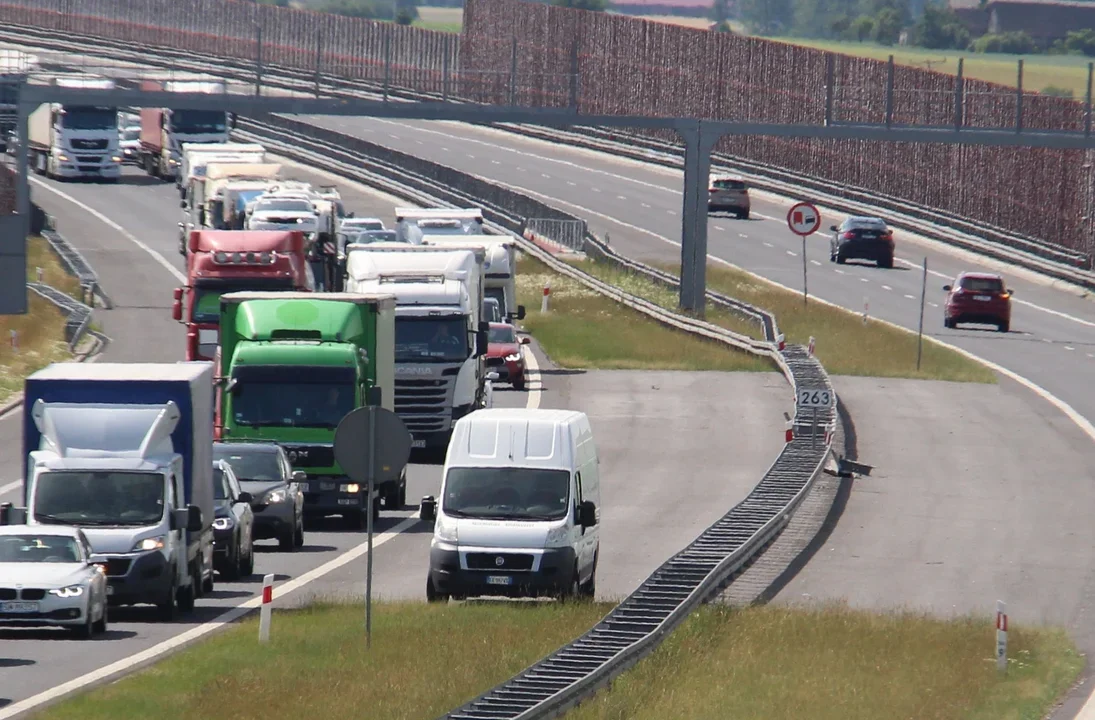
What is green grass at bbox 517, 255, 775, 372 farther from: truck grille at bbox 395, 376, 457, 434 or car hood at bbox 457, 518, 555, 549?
car hood at bbox 457, 518, 555, 549

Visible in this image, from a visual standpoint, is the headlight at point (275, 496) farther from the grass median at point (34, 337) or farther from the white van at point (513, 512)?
the grass median at point (34, 337)

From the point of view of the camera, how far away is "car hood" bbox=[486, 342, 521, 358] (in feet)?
157

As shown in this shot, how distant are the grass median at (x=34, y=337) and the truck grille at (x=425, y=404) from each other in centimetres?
1195

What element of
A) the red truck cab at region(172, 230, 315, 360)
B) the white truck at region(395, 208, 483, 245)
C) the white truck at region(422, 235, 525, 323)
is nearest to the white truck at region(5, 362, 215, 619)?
the red truck cab at region(172, 230, 315, 360)

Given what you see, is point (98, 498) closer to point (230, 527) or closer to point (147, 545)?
point (147, 545)

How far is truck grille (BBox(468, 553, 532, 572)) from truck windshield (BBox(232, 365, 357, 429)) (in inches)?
324

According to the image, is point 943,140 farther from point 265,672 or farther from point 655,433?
point 265,672

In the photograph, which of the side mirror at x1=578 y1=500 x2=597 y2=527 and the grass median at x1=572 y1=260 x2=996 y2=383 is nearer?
the side mirror at x1=578 y1=500 x2=597 y2=527

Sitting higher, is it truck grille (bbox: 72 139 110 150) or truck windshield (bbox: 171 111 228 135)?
truck windshield (bbox: 171 111 228 135)

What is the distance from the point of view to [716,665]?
20531mm

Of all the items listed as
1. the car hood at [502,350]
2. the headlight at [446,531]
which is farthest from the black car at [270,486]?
the car hood at [502,350]

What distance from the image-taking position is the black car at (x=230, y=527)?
26203mm

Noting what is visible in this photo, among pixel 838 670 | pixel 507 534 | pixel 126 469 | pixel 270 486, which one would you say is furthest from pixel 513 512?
pixel 270 486

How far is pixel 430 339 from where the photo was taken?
37875 mm
